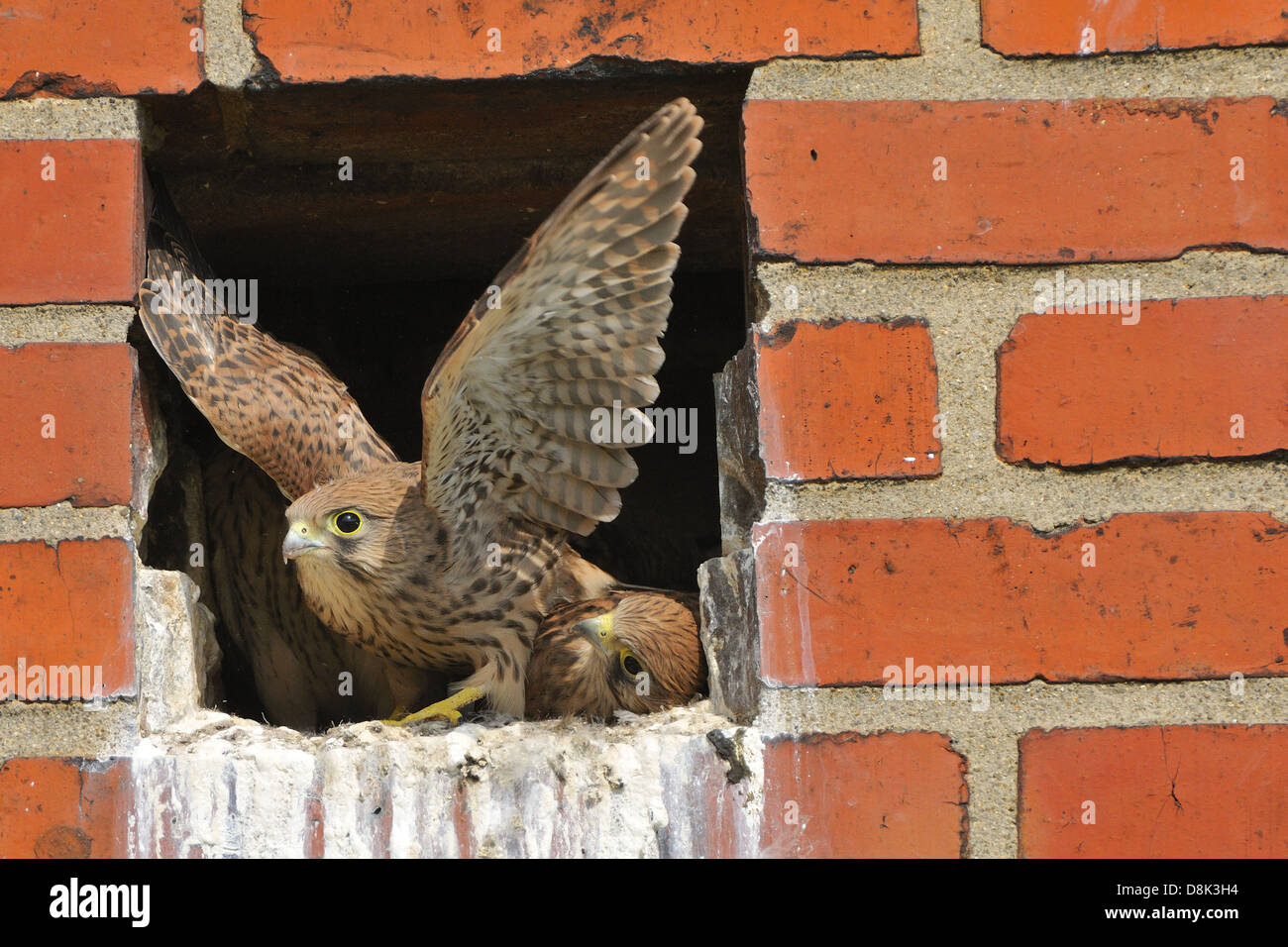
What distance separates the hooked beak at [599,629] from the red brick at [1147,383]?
69 centimetres

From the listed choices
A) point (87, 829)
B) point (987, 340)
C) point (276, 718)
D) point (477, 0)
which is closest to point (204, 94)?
point (477, 0)

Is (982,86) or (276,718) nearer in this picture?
(982,86)

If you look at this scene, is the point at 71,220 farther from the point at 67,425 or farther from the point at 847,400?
the point at 847,400

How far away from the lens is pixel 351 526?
205 centimetres

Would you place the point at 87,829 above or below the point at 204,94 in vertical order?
below

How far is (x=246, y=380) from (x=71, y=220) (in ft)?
2.04

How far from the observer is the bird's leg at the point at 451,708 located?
74.9 inches

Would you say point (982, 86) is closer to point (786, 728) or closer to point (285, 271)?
point (786, 728)

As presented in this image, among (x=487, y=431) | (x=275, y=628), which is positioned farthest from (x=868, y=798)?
(x=275, y=628)

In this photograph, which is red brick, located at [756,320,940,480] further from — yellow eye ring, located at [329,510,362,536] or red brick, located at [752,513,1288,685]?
yellow eye ring, located at [329,510,362,536]

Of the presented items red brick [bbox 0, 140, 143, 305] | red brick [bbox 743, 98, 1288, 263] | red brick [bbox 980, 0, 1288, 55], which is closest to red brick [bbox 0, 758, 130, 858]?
red brick [bbox 0, 140, 143, 305]

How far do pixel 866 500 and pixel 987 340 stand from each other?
0.68ft

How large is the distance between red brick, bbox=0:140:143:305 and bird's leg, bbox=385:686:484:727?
74cm

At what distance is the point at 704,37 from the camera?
142 centimetres
